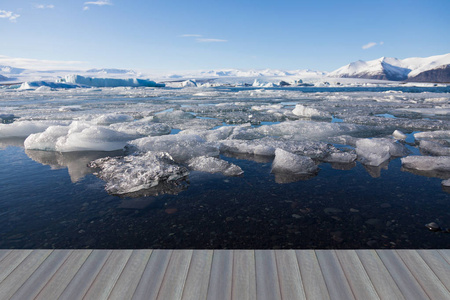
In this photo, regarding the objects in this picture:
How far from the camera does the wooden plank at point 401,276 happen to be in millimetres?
1521

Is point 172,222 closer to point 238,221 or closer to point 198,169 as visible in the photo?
point 238,221

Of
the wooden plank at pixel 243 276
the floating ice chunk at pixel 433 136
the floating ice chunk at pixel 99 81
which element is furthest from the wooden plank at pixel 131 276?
the floating ice chunk at pixel 99 81

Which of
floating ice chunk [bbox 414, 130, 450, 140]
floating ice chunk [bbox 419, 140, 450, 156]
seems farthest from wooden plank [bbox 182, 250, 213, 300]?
floating ice chunk [bbox 414, 130, 450, 140]

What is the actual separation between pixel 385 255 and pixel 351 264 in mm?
307

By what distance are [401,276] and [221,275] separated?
117 cm

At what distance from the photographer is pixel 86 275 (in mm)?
1668

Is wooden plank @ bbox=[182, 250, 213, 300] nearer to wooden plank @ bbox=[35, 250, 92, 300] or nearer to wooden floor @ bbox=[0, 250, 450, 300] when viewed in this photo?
wooden floor @ bbox=[0, 250, 450, 300]

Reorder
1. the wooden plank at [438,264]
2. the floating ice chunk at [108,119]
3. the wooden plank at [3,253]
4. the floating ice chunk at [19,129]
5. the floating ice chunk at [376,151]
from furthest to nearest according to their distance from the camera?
the floating ice chunk at [108,119]
the floating ice chunk at [19,129]
the floating ice chunk at [376,151]
the wooden plank at [3,253]
the wooden plank at [438,264]

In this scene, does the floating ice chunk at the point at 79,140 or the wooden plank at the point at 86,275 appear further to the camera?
the floating ice chunk at the point at 79,140

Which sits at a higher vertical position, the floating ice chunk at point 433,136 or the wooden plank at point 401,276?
the wooden plank at point 401,276

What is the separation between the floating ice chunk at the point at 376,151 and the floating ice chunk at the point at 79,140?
4699mm

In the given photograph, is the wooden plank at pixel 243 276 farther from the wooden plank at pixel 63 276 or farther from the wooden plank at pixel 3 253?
the wooden plank at pixel 3 253

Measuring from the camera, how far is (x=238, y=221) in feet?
8.36

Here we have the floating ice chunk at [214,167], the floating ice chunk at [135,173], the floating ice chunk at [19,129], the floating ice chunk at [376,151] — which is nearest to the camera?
the floating ice chunk at [135,173]
